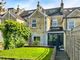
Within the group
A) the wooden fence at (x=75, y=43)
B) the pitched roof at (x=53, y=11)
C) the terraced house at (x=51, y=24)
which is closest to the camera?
the wooden fence at (x=75, y=43)

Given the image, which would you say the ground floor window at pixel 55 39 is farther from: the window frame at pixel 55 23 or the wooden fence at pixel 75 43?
the wooden fence at pixel 75 43

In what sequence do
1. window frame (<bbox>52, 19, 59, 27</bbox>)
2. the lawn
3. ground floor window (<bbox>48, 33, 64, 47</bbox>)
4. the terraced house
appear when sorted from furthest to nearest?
window frame (<bbox>52, 19, 59, 27</bbox>)
ground floor window (<bbox>48, 33, 64, 47</bbox>)
the terraced house
the lawn

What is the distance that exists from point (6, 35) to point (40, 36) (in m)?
10.6

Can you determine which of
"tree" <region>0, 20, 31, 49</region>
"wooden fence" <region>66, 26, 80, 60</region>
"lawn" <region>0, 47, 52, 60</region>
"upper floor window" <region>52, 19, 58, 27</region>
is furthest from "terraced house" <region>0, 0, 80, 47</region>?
"wooden fence" <region>66, 26, 80, 60</region>

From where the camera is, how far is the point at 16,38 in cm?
2952

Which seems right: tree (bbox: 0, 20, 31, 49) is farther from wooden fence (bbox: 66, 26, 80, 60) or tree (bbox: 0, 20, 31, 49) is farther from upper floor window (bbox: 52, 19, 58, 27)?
wooden fence (bbox: 66, 26, 80, 60)

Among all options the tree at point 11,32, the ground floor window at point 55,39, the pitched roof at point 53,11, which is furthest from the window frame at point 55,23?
the tree at point 11,32

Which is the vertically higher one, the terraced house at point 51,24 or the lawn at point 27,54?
the terraced house at point 51,24

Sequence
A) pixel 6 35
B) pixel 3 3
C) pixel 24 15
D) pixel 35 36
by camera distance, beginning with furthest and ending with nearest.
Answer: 1. pixel 24 15
2. pixel 35 36
3. pixel 6 35
4. pixel 3 3

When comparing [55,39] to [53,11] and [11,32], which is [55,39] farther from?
[11,32]

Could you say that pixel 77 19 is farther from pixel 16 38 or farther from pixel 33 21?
pixel 16 38

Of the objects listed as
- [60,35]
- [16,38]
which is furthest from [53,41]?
[16,38]

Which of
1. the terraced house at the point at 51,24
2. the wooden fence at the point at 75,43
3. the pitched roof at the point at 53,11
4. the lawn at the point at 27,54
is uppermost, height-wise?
the pitched roof at the point at 53,11

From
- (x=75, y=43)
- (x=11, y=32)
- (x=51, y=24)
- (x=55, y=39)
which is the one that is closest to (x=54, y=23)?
(x=51, y=24)
